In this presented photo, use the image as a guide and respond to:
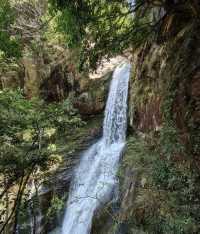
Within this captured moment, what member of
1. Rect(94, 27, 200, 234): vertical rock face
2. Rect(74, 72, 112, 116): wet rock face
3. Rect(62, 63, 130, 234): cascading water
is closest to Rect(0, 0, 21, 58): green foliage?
Rect(94, 27, 200, 234): vertical rock face

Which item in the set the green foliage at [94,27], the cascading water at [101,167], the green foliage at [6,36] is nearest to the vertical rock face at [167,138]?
the green foliage at [94,27]

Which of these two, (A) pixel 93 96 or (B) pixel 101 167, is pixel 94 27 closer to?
(B) pixel 101 167

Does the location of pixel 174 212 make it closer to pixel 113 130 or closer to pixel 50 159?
pixel 50 159

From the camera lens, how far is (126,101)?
15.4 metres

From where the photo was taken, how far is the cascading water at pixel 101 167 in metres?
11.2

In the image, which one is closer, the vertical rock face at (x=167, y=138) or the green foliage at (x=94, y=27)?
the vertical rock face at (x=167, y=138)

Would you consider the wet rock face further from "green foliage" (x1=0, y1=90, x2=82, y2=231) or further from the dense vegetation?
"green foliage" (x1=0, y1=90, x2=82, y2=231)

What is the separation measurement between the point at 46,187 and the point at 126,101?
5499 mm

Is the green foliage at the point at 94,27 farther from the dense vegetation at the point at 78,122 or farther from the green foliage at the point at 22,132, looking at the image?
the green foliage at the point at 22,132

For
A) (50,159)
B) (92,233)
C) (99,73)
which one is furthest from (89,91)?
(50,159)

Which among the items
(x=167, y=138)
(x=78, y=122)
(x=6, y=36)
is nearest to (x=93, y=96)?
(x=78, y=122)

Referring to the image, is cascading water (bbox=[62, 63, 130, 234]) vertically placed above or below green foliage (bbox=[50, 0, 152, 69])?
below

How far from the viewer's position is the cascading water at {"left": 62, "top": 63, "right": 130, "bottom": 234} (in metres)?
11.2

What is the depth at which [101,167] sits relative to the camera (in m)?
13.2
